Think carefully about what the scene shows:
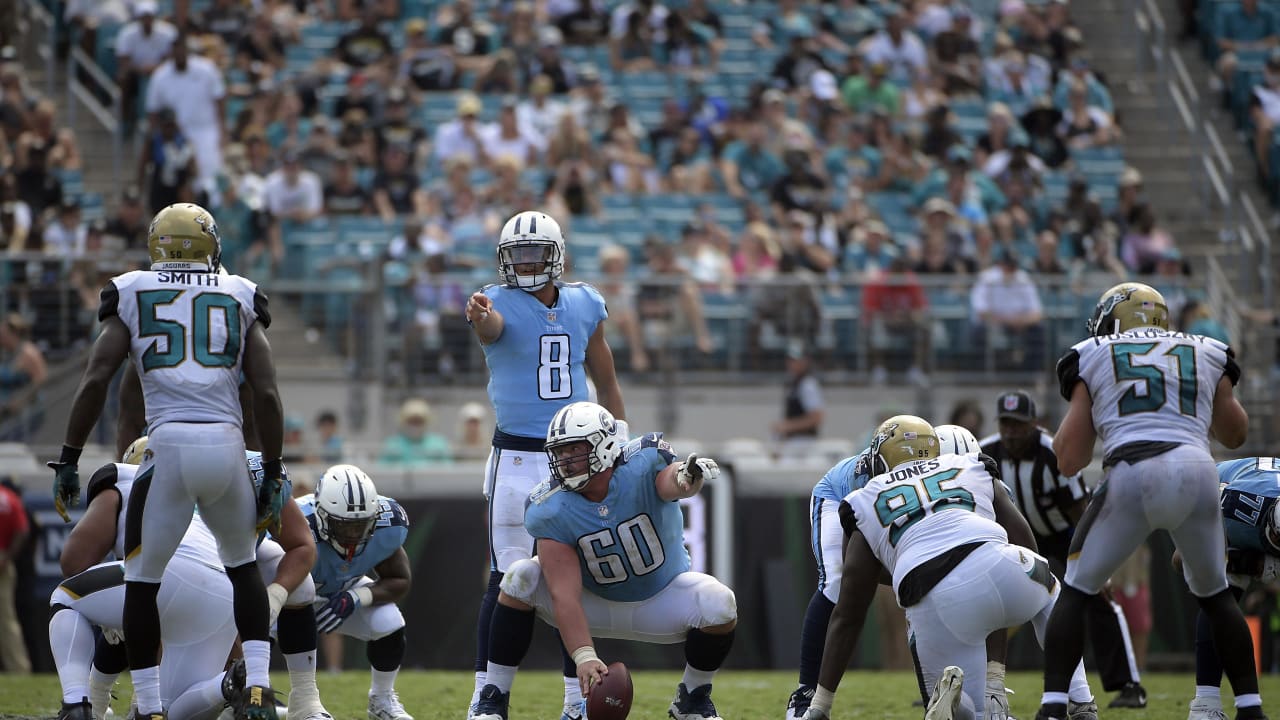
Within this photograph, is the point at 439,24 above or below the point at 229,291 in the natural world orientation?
above

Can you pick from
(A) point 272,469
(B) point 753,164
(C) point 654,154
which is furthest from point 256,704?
(C) point 654,154

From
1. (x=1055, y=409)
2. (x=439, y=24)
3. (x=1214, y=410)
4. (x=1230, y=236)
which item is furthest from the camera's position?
(x=439, y=24)

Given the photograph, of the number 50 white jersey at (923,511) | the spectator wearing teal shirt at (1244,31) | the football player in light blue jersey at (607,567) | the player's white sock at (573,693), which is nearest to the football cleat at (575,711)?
the player's white sock at (573,693)

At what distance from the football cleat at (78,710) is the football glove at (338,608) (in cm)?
124

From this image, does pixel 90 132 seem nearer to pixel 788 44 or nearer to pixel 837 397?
pixel 788 44

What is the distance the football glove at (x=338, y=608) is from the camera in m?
8.05

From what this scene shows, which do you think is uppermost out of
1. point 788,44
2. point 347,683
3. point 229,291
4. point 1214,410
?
point 788,44

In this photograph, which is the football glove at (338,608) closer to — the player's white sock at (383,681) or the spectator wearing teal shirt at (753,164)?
the player's white sock at (383,681)

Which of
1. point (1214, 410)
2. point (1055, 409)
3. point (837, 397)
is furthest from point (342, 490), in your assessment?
point (1055, 409)

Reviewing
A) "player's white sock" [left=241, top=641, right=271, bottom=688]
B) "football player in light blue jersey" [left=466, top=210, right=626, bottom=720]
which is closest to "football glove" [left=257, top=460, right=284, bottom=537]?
"player's white sock" [left=241, top=641, right=271, bottom=688]

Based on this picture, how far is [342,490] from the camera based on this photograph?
784cm

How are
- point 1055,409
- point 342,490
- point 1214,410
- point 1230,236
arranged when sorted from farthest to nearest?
point 1230,236 < point 1055,409 < point 342,490 < point 1214,410

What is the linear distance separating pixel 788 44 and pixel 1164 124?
4.40 m

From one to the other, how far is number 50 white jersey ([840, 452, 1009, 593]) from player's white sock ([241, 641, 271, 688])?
246cm
